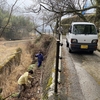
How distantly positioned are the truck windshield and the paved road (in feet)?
8.41

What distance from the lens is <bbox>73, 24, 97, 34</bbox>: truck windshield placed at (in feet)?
39.1

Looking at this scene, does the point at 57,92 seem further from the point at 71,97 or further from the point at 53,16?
the point at 53,16

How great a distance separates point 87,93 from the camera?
19.0ft

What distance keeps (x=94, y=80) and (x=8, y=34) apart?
52.4 m

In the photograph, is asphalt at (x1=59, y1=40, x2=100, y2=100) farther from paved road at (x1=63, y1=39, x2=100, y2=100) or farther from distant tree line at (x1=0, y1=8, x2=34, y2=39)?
distant tree line at (x1=0, y1=8, x2=34, y2=39)

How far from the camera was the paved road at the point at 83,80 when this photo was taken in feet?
18.6

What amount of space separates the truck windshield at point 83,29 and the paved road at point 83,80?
256 centimetres

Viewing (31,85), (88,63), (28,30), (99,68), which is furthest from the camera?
(28,30)

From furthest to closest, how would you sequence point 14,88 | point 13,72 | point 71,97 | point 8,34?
1. point 8,34
2. point 13,72
3. point 14,88
4. point 71,97

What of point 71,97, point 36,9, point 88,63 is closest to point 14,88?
point 88,63

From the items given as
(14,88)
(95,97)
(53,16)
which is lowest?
(14,88)

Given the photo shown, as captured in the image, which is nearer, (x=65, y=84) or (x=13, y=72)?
(x=65, y=84)

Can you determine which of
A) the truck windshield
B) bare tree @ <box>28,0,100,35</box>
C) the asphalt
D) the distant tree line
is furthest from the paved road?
the distant tree line

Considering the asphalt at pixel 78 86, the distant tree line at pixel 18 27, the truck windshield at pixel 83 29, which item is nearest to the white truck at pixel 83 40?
the truck windshield at pixel 83 29
